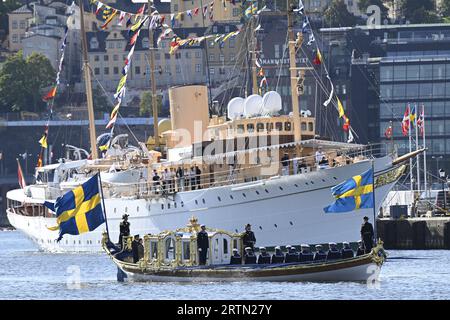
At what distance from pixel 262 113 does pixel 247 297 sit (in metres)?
35.5

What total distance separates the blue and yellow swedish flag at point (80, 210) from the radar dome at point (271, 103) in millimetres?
25807

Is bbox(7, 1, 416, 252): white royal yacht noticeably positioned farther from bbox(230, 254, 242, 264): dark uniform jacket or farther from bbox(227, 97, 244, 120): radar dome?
bbox(230, 254, 242, 264): dark uniform jacket

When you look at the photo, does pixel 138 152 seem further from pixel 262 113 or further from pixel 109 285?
pixel 109 285

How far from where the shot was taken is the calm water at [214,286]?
67.9 meters

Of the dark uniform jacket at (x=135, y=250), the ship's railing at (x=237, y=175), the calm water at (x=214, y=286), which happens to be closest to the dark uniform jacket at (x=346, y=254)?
the calm water at (x=214, y=286)

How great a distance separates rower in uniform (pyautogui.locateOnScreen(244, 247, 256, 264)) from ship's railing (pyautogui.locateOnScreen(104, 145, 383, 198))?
2002 centimetres

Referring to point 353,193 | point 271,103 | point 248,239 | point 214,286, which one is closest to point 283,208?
point 271,103

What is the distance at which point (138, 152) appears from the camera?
4643 inches

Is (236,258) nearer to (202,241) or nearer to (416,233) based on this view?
(202,241)

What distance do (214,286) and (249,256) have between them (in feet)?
6.57

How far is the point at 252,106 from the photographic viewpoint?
333ft

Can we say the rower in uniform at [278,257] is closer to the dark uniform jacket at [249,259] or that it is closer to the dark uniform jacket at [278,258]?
the dark uniform jacket at [278,258]

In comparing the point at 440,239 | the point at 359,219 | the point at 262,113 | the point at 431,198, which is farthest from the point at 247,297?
the point at 431,198
